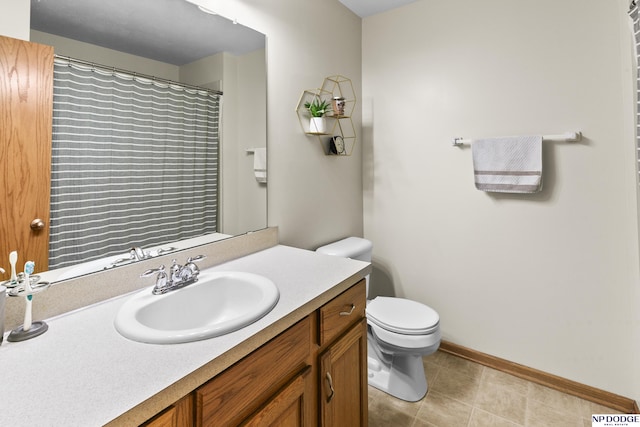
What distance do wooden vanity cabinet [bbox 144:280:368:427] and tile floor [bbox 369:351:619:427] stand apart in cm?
48

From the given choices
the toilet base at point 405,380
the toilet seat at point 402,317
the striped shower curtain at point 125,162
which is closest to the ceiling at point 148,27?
the striped shower curtain at point 125,162

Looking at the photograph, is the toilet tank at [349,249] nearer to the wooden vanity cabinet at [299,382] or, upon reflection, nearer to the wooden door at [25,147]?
the wooden vanity cabinet at [299,382]

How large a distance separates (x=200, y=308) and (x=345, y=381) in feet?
1.96

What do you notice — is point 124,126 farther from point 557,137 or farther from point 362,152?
point 557,137

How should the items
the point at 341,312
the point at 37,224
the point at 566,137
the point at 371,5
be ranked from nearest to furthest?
the point at 37,224 < the point at 341,312 < the point at 566,137 < the point at 371,5

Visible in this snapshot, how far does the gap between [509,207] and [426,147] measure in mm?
649

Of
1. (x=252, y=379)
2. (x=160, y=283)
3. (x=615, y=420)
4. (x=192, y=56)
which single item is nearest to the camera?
(x=252, y=379)

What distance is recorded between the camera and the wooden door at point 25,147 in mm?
816

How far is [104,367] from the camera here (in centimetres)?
64

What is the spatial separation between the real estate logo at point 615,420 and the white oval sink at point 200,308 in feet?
5.96

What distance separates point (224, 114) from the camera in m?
1.42

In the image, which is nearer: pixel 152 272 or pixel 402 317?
pixel 152 272

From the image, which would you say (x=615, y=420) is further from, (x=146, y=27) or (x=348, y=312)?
(x=146, y=27)

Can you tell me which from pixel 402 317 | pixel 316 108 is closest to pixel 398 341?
pixel 402 317
